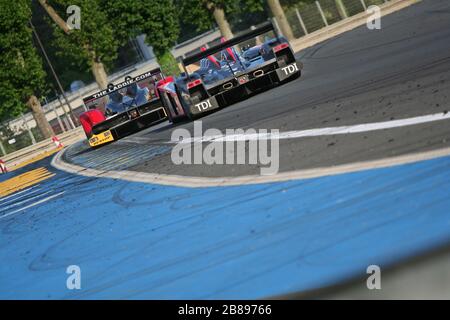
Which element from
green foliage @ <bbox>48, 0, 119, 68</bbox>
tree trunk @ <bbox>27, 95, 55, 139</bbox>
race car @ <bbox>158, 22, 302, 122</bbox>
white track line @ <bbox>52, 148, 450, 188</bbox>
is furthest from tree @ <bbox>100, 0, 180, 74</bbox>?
white track line @ <bbox>52, 148, 450, 188</bbox>

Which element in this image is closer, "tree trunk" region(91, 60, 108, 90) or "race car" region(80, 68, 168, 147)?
"race car" region(80, 68, 168, 147)

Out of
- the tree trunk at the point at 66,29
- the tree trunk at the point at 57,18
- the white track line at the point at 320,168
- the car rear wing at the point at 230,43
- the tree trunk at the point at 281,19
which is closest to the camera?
the white track line at the point at 320,168

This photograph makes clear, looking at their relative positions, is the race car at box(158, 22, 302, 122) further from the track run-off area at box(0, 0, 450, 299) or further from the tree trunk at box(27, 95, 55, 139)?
the tree trunk at box(27, 95, 55, 139)

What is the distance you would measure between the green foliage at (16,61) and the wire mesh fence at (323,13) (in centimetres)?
1644

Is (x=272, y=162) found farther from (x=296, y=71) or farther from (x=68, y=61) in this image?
(x=68, y=61)

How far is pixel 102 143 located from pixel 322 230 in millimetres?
17135

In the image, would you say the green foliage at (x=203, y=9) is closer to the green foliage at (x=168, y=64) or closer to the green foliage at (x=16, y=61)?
the green foliage at (x=168, y=64)

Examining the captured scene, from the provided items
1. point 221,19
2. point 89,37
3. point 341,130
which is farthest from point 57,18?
point 341,130

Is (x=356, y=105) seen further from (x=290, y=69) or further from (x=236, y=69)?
(x=290, y=69)

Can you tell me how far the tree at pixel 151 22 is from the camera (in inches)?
2002

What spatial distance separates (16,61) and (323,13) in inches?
773

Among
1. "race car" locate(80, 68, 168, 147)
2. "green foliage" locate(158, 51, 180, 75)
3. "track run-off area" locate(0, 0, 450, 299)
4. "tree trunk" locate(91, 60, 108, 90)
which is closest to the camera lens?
"track run-off area" locate(0, 0, 450, 299)

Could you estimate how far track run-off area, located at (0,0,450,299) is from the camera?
4.36m

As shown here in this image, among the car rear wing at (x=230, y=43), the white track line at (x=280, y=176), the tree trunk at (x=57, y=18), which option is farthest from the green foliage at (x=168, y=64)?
the white track line at (x=280, y=176)
